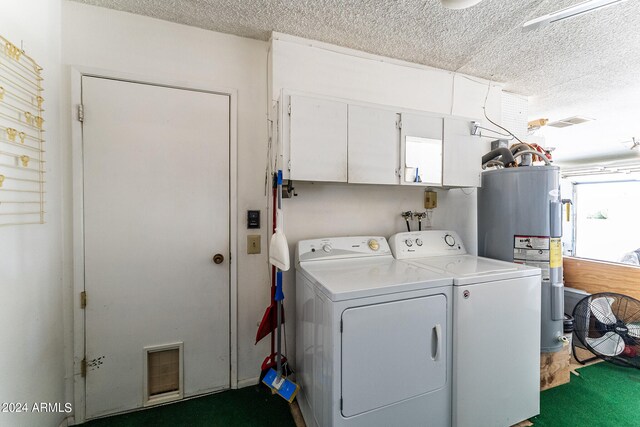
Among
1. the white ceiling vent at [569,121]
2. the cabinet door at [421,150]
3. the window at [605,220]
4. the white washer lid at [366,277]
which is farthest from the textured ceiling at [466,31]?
the window at [605,220]

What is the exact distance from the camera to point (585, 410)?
5.68 feet

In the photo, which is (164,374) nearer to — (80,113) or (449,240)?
(80,113)

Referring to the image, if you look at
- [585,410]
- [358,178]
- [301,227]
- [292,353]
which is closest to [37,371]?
[292,353]

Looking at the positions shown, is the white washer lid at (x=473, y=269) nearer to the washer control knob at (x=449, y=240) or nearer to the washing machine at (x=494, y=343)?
the washing machine at (x=494, y=343)

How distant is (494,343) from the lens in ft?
4.94

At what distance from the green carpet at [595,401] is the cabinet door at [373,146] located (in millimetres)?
1918

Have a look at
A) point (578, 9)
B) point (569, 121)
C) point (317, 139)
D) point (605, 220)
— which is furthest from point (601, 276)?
point (605, 220)

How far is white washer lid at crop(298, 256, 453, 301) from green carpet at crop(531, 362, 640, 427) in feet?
4.21

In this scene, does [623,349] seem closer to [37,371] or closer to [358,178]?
[358,178]

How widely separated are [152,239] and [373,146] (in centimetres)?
163

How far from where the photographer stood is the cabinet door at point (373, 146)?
170cm

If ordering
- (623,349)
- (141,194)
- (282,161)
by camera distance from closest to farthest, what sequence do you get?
(282,161), (141,194), (623,349)

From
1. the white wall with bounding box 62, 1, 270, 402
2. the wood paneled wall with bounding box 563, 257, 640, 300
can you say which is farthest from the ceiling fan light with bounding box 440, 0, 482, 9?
the wood paneled wall with bounding box 563, 257, 640, 300

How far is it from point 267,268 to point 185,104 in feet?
4.31
